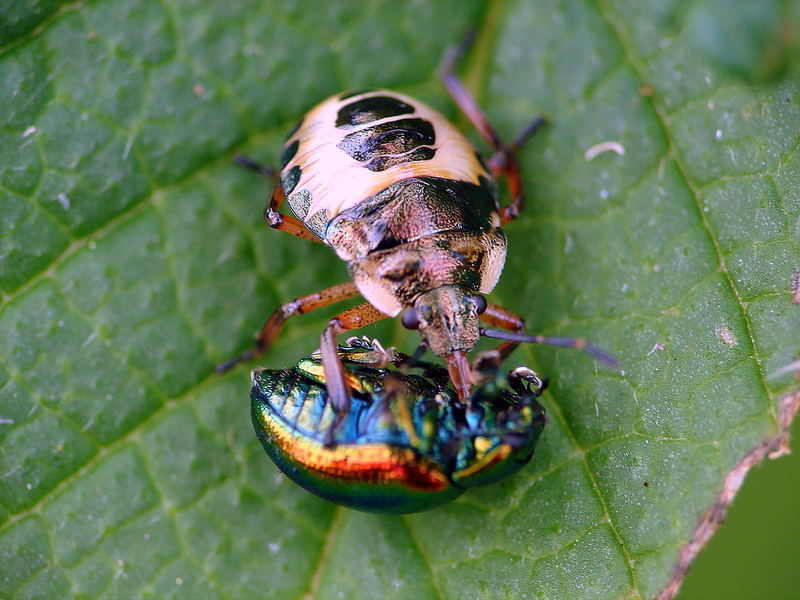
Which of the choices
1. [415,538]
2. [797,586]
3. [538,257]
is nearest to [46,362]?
[415,538]

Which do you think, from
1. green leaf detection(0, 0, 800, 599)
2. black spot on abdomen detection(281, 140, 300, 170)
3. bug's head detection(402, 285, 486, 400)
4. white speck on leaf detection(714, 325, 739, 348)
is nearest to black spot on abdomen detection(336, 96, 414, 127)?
black spot on abdomen detection(281, 140, 300, 170)

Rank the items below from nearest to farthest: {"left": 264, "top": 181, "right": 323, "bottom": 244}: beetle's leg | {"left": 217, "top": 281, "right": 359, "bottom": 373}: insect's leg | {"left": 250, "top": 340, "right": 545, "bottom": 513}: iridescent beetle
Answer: {"left": 250, "top": 340, "right": 545, "bottom": 513}: iridescent beetle, {"left": 217, "top": 281, "right": 359, "bottom": 373}: insect's leg, {"left": 264, "top": 181, "right": 323, "bottom": 244}: beetle's leg

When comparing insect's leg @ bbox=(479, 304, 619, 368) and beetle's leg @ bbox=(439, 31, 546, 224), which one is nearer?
insect's leg @ bbox=(479, 304, 619, 368)

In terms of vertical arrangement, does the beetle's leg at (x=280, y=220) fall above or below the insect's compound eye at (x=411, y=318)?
above

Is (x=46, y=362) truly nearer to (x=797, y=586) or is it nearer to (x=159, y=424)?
(x=159, y=424)

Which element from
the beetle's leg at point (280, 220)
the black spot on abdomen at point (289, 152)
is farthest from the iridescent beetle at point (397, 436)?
the black spot on abdomen at point (289, 152)

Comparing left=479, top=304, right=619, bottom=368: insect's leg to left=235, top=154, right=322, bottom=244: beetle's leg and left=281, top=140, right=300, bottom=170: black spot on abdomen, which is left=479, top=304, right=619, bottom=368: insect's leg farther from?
left=281, top=140, right=300, bottom=170: black spot on abdomen

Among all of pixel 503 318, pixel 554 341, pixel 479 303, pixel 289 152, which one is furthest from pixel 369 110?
pixel 554 341

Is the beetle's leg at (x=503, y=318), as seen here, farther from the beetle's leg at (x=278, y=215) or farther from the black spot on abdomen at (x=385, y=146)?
the beetle's leg at (x=278, y=215)
